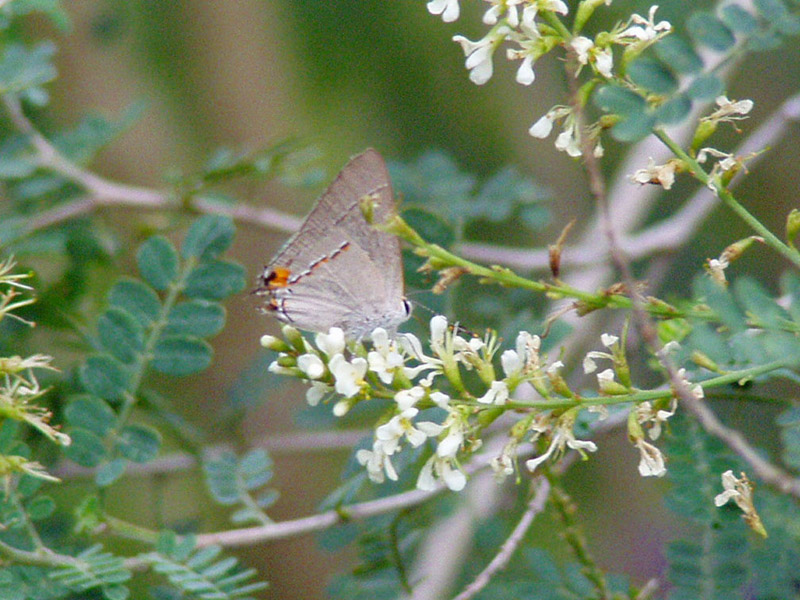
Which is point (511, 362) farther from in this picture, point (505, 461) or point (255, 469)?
point (255, 469)

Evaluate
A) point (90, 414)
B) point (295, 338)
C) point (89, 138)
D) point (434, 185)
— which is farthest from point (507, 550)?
point (89, 138)

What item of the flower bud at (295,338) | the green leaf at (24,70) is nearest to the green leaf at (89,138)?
the green leaf at (24,70)

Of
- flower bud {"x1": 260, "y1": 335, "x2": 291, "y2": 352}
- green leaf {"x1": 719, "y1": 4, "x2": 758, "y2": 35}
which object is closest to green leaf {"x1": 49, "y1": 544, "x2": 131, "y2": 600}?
flower bud {"x1": 260, "y1": 335, "x2": 291, "y2": 352}

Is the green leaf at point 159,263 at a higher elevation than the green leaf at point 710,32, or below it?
below

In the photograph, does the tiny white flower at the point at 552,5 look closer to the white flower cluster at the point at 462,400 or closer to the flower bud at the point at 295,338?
the white flower cluster at the point at 462,400

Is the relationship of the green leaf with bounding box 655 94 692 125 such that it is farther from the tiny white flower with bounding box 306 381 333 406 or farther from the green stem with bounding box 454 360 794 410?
the tiny white flower with bounding box 306 381 333 406
